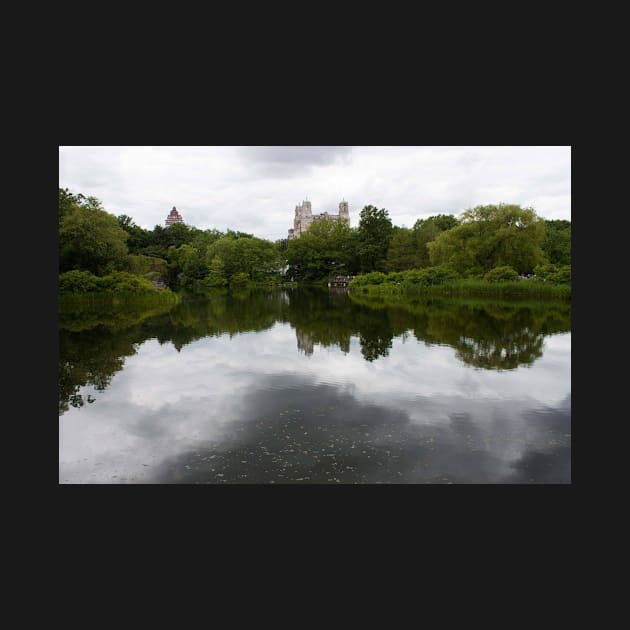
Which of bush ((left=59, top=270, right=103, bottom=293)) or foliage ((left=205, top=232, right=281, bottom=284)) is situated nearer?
bush ((left=59, top=270, right=103, bottom=293))

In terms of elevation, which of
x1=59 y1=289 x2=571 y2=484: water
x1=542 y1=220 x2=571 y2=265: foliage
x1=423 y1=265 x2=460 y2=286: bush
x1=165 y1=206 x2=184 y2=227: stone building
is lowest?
x1=59 y1=289 x2=571 y2=484: water

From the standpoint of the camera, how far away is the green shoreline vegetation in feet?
92.8

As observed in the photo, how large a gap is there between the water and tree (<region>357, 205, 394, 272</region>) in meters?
39.5

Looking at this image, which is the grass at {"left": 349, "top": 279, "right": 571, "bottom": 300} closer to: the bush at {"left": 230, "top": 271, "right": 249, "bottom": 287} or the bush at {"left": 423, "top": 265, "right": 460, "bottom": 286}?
the bush at {"left": 423, "top": 265, "right": 460, "bottom": 286}

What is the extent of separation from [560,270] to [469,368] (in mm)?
23861

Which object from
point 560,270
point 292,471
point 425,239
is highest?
point 425,239

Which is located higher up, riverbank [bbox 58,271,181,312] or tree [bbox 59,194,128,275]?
tree [bbox 59,194,128,275]

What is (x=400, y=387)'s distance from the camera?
9398 mm

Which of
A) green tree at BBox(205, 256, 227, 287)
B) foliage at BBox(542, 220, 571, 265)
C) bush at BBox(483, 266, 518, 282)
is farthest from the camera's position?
green tree at BBox(205, 256, 227, 287)

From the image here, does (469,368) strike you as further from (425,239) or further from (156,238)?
(156,238)

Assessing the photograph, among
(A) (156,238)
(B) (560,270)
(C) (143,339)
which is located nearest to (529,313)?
(B) (560,270)

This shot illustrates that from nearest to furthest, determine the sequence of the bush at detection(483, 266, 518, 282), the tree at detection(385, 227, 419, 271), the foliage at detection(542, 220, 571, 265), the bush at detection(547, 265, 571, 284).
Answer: the bush at detection(547, 265, 571, 284) < the bush at detection(483, 266, 518, 282) < the foliage at detection(542, 220, 571, 265) < the tree at detection(385, 227, 419, 271)

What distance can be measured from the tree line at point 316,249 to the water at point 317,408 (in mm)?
14589

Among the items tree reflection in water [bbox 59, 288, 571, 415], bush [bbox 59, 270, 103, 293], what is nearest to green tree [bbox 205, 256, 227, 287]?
bush [bbox 59, 270, 103, 293]
